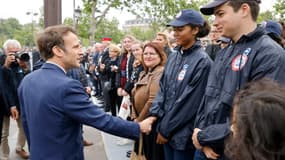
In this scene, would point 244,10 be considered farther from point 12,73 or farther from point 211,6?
point 12,73

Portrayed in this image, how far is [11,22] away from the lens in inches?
2790

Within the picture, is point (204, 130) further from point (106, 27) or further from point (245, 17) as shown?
point (106, 27)

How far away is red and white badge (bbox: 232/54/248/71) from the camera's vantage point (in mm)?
2175

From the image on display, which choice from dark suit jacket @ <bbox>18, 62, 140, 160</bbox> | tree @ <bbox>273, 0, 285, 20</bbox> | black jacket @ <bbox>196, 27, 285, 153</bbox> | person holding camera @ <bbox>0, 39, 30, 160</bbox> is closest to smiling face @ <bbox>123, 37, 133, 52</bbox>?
person holding camera @ <bbox>0, 39, 30, 160</bbox>

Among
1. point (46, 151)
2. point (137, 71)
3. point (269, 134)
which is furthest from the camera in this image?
point (137, 71)

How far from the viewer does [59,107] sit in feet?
7.76

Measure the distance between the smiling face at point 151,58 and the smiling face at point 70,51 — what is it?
1.61 meters

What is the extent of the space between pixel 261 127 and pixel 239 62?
3.34 ft

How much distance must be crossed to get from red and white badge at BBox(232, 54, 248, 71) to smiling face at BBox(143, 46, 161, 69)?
1.96 meters

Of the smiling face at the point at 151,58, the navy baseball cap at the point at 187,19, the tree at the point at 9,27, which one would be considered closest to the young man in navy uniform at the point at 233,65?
the navy baseball cap at the point at 187,19

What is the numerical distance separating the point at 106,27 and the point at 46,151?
39.2m

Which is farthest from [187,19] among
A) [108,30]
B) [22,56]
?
[108,30]

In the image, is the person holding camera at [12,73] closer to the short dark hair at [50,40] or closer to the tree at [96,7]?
the short dark hair at [50,40]

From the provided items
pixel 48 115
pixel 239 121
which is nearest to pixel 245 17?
pixel 239 121
